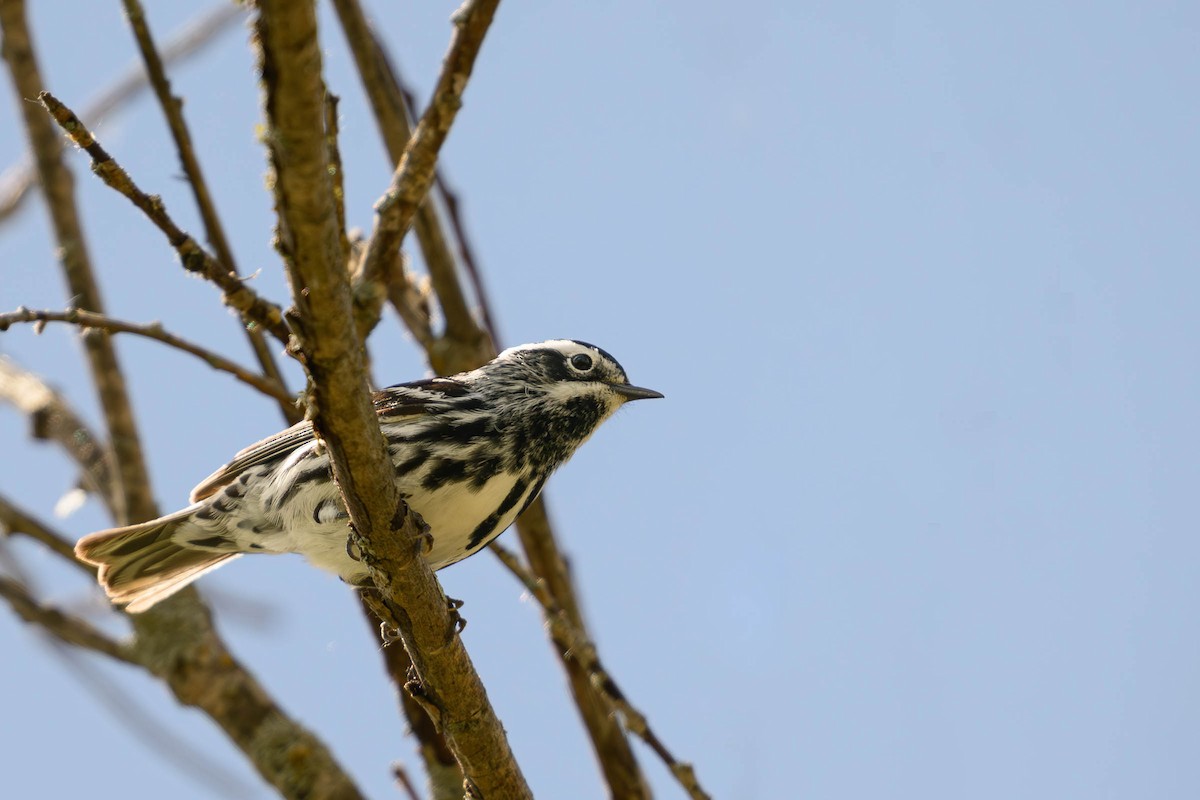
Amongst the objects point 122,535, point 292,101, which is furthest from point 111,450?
point 292,101

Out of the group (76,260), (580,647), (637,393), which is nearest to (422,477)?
(580,647)

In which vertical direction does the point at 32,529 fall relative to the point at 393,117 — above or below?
below

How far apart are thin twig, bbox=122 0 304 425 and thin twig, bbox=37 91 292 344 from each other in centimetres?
155

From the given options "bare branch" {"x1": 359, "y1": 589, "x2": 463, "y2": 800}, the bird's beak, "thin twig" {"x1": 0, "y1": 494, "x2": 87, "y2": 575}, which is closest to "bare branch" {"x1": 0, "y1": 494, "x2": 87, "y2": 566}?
"thin twig" {"x1": 0, "y1": 494, "x2": 87, "y2": 575}

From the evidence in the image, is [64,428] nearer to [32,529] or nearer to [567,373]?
[32,529]

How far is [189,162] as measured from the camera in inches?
195

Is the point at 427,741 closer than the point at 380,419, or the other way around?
the point at 380,419

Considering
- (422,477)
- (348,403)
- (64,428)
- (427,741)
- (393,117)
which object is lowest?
(427,741)

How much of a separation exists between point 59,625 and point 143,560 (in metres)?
0.48

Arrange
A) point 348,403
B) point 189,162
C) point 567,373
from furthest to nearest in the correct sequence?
point 567,373
point 189,162
point 348,403

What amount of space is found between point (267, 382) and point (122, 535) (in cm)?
111

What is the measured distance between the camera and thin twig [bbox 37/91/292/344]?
9.23ft

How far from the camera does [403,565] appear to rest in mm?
3592

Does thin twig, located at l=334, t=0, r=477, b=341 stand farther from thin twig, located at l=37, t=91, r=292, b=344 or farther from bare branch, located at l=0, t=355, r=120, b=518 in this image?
thin twig, located at l=37, t=91, r=292, b=344
